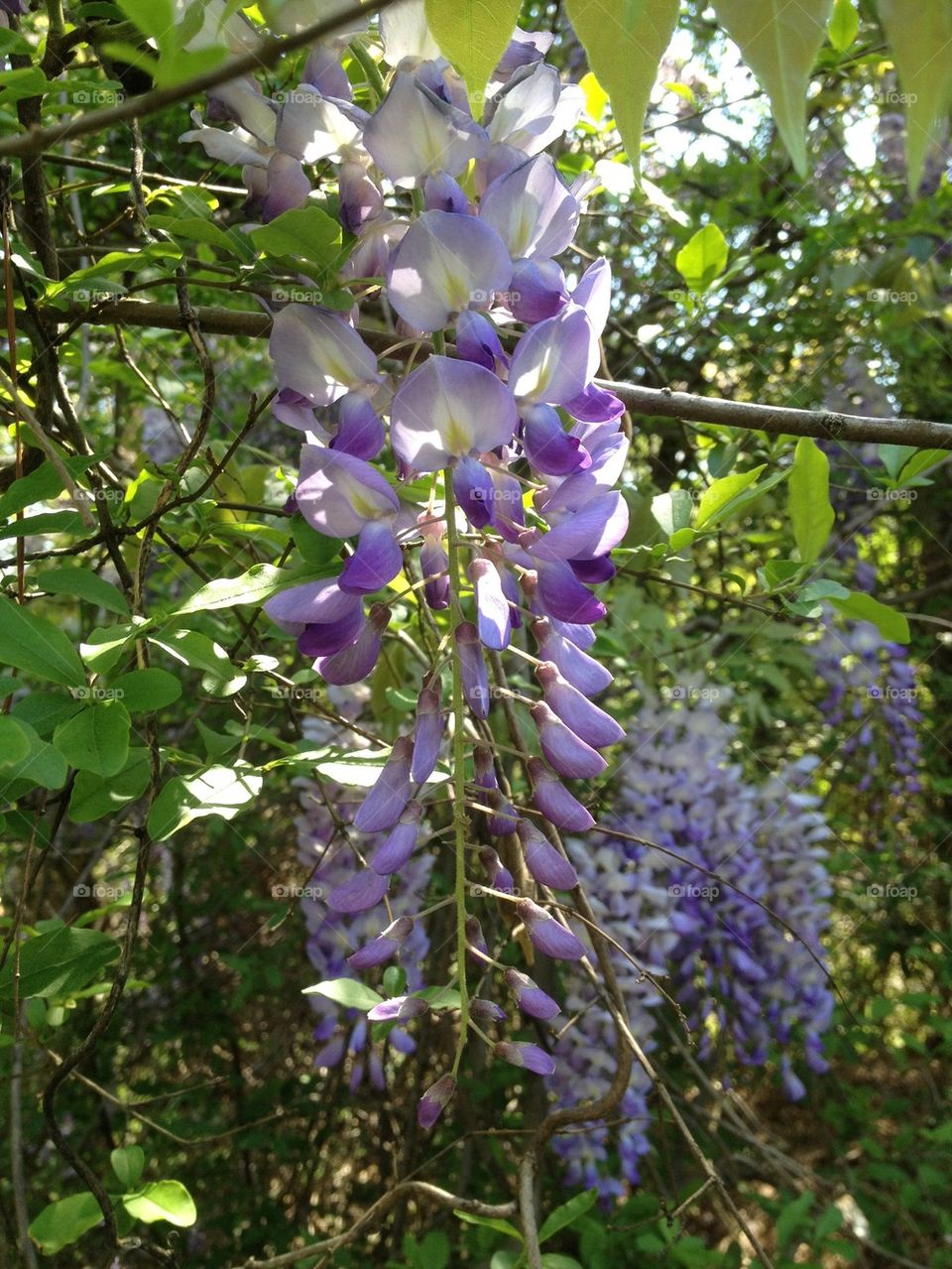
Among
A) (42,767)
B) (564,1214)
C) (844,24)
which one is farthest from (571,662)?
(844,24)

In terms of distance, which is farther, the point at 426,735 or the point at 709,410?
the point at 709,410

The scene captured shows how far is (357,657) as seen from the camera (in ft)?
2.41

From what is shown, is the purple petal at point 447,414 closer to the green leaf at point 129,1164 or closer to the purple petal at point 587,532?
the purple petal at point 587,532

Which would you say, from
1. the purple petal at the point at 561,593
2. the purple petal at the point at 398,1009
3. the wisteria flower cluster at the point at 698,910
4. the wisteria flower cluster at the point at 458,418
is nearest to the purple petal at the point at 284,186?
the wisteria flower cluster at the point at 458,418

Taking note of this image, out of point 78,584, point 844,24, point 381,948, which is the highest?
point 844,24

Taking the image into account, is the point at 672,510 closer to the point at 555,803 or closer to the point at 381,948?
the point at 555,803

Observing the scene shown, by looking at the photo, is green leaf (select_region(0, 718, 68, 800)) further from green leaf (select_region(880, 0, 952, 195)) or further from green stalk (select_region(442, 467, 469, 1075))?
green leaf (select_region(880, 0, 952, 195))

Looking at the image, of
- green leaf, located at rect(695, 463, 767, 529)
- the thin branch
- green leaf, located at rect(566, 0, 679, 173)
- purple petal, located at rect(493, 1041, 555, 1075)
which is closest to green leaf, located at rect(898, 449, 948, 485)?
the thin branch

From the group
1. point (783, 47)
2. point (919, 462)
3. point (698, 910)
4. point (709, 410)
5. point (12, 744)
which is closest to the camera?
point (783, 47)

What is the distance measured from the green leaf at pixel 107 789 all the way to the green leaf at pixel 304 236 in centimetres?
39

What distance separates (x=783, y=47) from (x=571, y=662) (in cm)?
48

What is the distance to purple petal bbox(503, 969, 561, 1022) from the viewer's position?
0.69 m

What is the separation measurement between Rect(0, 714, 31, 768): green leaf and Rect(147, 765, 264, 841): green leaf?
0.17 metres

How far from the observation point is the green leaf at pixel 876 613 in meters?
0.94
